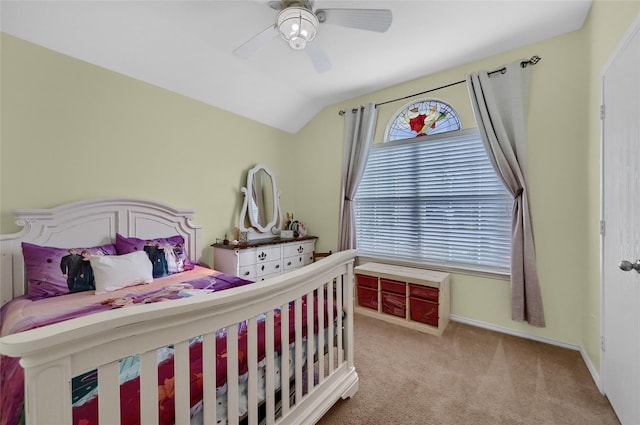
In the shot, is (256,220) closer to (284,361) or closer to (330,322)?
(330,322)

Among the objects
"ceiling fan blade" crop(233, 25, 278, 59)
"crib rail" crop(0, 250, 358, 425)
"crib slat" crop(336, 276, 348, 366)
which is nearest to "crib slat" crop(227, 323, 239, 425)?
"crib rail" crop(0, 250, 358, 425)

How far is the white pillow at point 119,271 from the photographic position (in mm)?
1872

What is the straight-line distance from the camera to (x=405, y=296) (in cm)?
269

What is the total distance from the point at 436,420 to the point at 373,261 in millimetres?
1887

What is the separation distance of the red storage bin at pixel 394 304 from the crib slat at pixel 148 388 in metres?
2.37

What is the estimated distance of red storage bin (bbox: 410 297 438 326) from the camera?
99.5 inches

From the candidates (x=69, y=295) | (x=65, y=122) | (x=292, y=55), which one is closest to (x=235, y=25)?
(x=292, y=55)

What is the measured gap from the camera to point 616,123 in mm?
1516

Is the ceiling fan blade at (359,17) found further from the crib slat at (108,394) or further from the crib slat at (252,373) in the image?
the crib slat at (108,394)

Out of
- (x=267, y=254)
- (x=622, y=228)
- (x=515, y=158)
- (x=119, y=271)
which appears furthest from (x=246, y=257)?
(x=622, y=228)

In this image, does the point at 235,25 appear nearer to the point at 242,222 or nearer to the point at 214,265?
the point at 242,222

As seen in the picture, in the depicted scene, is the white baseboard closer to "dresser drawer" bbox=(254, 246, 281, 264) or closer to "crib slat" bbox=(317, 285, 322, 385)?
"crib slat" bbox=(317, 285, 322, 385)

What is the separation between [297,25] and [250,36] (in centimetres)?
90

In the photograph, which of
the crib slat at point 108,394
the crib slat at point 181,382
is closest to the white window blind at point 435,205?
the crib slat at point 181,382
